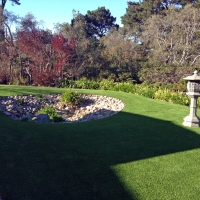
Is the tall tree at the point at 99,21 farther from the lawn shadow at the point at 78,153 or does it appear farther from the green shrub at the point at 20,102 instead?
the lawn shadow at the point at 78,153

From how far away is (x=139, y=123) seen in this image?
6609 mm

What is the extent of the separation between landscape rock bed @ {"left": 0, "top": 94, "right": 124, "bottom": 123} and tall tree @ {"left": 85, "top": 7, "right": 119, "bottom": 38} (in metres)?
22.5

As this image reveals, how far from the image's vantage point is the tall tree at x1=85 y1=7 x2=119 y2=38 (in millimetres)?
31872

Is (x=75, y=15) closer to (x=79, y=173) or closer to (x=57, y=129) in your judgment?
(x=57, y=129)

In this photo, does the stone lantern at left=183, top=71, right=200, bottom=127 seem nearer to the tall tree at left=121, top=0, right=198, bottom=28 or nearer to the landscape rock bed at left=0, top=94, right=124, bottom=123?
the landscape rock bed at left=0, top=94, right=124, bottom=123

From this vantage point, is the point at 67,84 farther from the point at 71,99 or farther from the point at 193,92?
the point at 193,92

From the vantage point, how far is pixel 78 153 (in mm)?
4293

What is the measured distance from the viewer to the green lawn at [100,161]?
3045 millimetres

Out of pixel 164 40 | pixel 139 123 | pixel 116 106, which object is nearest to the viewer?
pixel 139 123

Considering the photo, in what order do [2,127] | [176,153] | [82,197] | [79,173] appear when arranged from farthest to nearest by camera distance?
[2,127] < [176,153] < [79,173] < [82,197]

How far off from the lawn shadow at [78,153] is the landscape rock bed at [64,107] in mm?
2352

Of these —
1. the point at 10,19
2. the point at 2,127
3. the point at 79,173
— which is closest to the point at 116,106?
the point at 2,127

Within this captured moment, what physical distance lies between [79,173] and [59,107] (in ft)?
22.2

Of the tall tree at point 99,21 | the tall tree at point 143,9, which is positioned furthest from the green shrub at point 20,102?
the tall tree at point 99,21
